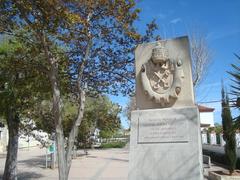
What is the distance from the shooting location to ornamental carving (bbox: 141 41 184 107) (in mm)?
7316

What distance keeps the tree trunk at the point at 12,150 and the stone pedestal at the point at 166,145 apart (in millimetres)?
7138

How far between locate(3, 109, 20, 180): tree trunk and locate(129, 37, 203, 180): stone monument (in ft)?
23.1

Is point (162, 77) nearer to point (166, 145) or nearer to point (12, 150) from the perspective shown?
point (166, 145)

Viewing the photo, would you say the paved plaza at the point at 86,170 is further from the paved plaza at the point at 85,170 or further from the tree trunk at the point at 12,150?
the tree trunk at the point at 12,150

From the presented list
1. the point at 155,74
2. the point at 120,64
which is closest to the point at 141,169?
the point at 155,74

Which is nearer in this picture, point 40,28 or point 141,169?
point 141,169

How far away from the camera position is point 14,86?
12.4m

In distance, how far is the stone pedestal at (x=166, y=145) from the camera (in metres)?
6.80

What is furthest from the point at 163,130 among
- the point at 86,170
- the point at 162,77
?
the point at 86,170

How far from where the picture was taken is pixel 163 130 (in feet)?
23.5

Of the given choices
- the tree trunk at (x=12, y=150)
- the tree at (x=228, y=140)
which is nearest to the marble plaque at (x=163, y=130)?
the tree trunk at (x=12, y=150)

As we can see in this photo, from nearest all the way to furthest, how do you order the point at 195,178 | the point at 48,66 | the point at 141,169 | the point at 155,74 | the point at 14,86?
the point at 195,178
the point at 141,169
the point at 155,74
the point at 48,66
the point at 14,86

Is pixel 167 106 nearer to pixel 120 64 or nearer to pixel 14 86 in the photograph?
pixel 120 64

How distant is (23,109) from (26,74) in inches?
80.1
